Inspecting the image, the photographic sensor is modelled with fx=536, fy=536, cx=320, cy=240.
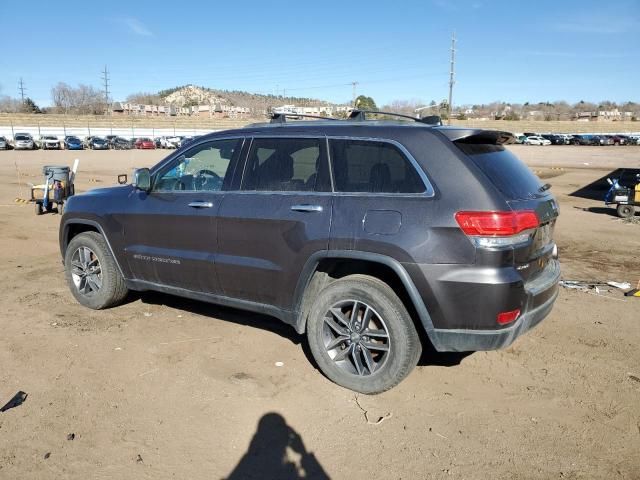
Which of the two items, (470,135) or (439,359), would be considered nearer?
(470,135)

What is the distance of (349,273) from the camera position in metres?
3.96

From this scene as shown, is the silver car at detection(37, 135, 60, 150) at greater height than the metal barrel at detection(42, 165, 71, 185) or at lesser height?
greater

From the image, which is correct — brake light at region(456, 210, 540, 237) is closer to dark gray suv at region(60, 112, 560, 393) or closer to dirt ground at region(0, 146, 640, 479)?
dark gray suv at region(60, 112, 560, 393)

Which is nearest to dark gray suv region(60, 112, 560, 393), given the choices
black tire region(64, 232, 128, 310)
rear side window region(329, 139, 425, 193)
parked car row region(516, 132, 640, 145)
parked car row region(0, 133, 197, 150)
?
rear side window region(329, 139, 425, 193)

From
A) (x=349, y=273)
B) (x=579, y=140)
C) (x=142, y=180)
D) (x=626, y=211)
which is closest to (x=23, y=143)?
(x=626, y=211)

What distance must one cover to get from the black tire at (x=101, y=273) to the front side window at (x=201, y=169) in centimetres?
96

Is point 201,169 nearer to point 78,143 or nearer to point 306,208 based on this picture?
point 306,208

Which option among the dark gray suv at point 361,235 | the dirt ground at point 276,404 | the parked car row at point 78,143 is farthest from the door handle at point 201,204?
the parked car row at point 78,143

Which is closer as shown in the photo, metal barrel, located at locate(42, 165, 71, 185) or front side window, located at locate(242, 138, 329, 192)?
front side window, located at locate(242, 138, 329, 192)

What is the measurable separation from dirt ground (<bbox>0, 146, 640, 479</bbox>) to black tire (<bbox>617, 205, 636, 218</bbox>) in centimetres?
832

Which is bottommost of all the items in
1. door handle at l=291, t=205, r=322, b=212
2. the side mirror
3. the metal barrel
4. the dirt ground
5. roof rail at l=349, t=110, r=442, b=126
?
the dirt ground

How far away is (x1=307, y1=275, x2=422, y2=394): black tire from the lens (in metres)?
3.59

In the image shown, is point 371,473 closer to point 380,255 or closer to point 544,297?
point 380,255

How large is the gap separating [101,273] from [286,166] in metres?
2.41
